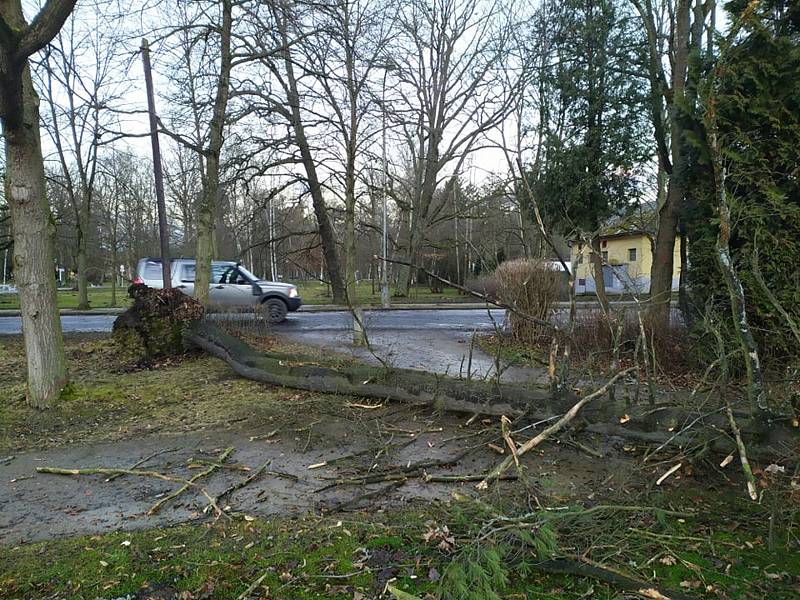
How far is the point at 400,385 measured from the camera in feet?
18.7

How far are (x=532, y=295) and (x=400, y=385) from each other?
5.68 meters

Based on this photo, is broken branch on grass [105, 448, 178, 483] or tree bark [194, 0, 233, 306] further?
tree bark [194, 0, 233, 306]

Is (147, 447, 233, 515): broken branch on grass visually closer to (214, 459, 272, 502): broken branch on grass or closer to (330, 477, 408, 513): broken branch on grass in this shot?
(214, 459, 272, 502): broken branch on grass

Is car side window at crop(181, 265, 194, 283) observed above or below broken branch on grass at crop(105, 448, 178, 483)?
above

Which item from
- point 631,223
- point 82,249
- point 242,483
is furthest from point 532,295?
point 82,249

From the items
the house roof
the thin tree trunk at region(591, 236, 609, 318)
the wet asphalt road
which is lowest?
the wet asphalt road

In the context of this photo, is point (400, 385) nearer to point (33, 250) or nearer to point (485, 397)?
point (485, 397)

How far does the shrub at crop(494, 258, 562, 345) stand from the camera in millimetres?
10578

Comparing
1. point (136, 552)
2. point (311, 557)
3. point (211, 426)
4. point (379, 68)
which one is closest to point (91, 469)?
point (211, 426)

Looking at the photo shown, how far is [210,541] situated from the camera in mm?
3092

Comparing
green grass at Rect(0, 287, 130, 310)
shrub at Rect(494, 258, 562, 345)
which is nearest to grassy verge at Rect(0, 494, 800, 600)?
shrub at Rect(494, 258, 562, 345)

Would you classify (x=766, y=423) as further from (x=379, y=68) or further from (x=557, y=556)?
(x=379, y=68)

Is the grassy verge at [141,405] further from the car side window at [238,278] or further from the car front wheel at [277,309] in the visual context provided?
the car front wheel at [277,309]

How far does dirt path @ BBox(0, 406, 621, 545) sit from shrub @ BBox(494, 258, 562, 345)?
18.0 feet
